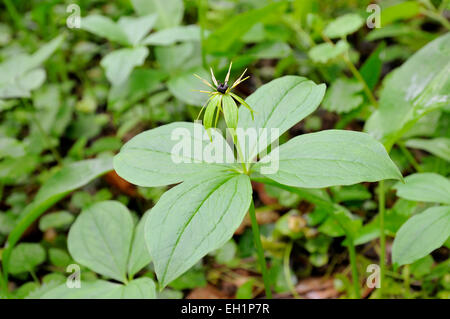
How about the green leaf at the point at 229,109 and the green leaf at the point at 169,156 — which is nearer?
the green leaf at the point at 229,109

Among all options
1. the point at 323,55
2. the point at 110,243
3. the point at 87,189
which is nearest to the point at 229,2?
the point at 323,55

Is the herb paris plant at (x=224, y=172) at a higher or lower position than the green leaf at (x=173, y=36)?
lower

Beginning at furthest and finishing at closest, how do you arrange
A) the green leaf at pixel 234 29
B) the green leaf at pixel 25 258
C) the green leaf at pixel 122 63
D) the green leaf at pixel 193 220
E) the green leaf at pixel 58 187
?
the green leaf at pixel 234 29
the green leaf at pixel 122 63
the green leaf at pixel 25 258
the green leaf at pixel 58 187
the green leaf at pixel 193 220

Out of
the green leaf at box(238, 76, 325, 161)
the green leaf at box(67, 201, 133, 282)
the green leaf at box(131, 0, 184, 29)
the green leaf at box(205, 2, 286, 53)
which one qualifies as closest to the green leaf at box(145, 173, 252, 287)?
the green leaf at box(238, 76, 325, 161)

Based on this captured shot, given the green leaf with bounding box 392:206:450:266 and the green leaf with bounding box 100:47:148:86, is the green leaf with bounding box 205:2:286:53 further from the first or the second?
the green leaf with bounding box 392:206:450:266

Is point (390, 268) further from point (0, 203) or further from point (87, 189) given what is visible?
point (0, 203)

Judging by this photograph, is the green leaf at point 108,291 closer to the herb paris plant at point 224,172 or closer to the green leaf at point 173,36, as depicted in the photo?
the herb paris plant at point 224,172

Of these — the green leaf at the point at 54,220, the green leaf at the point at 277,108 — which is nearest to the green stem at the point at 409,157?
the green leaf at the point at 277,108

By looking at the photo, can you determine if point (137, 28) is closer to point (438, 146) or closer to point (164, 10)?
point (164, 10)
